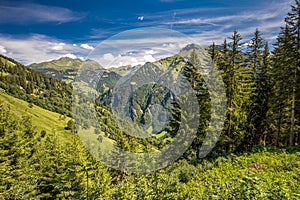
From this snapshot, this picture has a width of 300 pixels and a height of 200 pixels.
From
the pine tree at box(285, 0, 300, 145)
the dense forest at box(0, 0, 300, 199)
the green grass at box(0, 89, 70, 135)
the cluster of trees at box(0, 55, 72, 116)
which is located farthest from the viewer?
the cluster of trees at box(0, 55, 72, 116)

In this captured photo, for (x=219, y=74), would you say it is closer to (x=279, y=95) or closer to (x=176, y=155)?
(x=279, y=95)

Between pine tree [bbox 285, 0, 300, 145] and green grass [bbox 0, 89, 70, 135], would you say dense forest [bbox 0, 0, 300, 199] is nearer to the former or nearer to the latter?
pine tree [bbox 285, 0, 300, 145]

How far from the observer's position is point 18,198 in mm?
8938

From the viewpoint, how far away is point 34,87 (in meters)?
170

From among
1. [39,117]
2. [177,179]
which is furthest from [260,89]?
[39,117]

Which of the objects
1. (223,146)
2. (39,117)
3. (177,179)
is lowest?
(39,117)

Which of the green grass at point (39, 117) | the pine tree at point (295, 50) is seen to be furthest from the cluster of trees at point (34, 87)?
the pine tree at point (295, 50)

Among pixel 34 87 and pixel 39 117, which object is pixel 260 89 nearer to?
pixel 39 117

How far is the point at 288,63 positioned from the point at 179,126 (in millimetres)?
11621

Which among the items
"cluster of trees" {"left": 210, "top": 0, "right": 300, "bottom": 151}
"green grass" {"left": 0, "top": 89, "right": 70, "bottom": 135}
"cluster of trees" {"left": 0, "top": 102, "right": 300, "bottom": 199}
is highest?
"cluster of trees" {"left": 210, "top": 0, "right": 300, "bottom": 151}

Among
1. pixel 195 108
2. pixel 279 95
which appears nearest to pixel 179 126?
pixel 195 108

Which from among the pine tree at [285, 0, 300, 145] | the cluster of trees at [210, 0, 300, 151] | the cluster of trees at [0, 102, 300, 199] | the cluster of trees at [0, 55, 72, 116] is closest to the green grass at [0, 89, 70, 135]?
the cluster of trees at [0, 55, 72, 116]

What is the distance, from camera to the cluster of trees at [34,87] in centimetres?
14846

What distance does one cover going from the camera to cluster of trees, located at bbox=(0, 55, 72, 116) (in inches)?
5845
